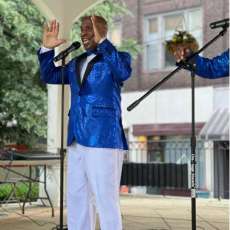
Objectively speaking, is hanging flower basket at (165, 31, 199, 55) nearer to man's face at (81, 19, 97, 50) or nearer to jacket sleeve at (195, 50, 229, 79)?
jacket sleeve at (195, 50, 229, 79)

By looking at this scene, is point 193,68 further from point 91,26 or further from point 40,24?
point 40,24

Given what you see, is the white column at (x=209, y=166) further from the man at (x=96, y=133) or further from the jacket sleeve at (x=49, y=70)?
the man at (x=96, y=133)

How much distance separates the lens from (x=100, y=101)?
3381mm

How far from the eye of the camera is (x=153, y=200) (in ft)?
28.7

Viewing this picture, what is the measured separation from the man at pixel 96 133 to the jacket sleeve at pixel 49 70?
10.9 inches

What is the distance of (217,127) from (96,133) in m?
10.7

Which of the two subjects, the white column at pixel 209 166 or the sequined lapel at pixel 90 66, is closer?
the sequined lapel at pixel 90 66

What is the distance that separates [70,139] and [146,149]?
1190 cm

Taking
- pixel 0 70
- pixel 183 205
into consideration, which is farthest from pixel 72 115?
pixel 0 70

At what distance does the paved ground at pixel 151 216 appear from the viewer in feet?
18.1

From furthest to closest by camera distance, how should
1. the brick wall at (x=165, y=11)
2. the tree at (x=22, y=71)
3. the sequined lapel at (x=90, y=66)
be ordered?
the brick wall at (x=165, y=11)
the tree at (x=22, y=71)
the sequined lapel at (x=90, y=66)

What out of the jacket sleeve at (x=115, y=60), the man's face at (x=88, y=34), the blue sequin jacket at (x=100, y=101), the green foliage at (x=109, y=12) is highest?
the green foliage at (x=109, y=12)

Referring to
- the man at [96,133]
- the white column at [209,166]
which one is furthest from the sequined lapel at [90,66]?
the white column at [209,166]

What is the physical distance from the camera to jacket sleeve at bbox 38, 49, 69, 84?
3.74 metres
